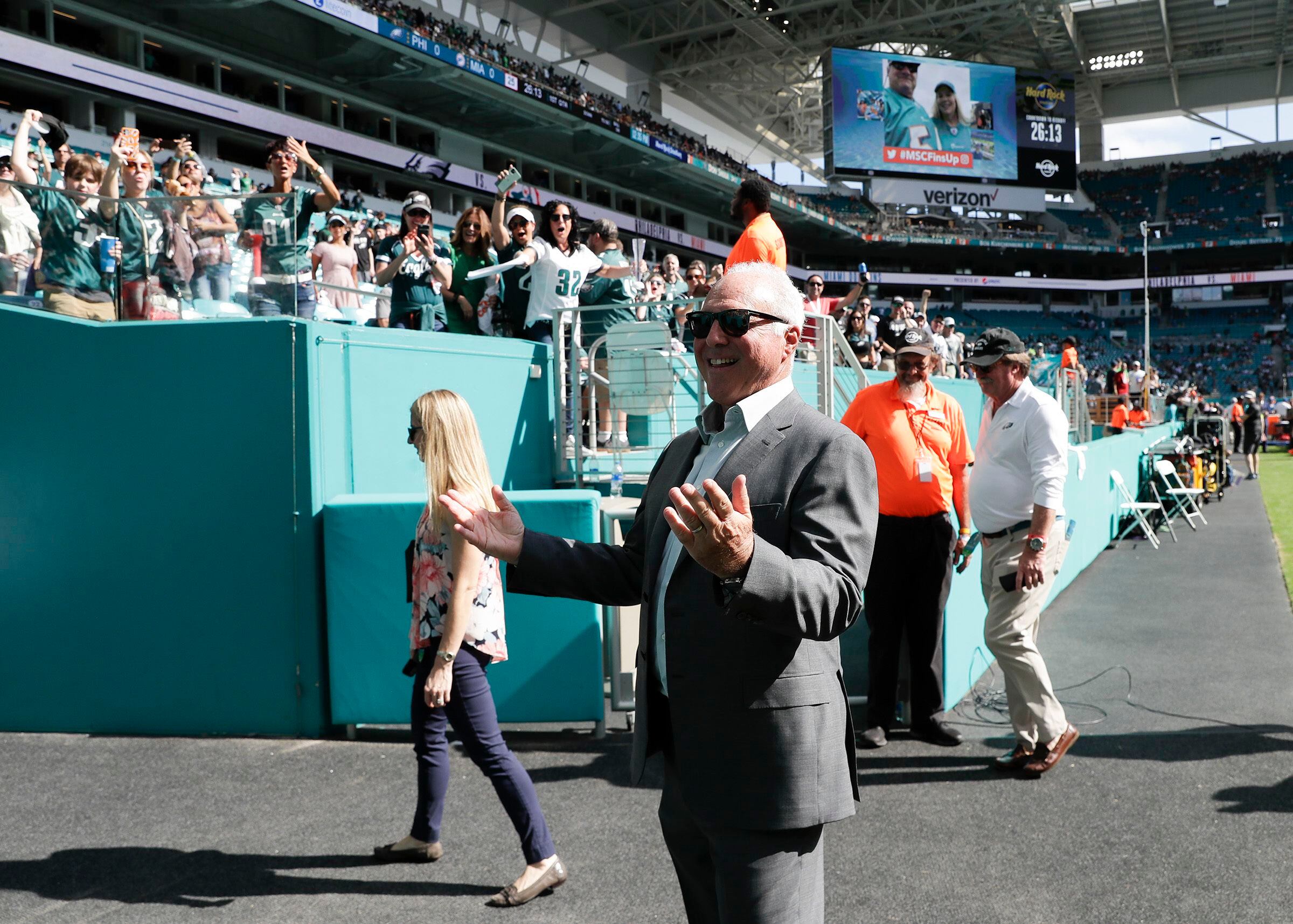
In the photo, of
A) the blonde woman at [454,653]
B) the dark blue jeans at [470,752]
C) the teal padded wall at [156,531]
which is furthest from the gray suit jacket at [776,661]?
the teal padded wall at [156,531]

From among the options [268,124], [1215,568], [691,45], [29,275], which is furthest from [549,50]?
[29,275]

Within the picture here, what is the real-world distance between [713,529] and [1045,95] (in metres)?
42.4

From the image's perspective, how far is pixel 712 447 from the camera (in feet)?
7.21

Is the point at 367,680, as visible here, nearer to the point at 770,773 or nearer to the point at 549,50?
the point at 770,773

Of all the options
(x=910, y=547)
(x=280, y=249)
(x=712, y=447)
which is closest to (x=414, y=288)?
(x=280, y=249)

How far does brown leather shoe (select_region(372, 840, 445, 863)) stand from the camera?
150 inches

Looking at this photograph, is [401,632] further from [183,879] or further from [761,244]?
[761,244]

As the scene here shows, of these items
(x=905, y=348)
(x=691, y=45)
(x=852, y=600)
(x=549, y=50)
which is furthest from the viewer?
(x=691, y=45)

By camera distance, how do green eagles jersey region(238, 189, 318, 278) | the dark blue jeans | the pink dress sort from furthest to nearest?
the pink dress < green eagles jersey region(238, 189, 318, 278) < the dark blue jeans

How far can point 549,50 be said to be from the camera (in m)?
38.3

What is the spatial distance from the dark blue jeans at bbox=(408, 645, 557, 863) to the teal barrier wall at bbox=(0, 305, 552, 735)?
6.34 ft

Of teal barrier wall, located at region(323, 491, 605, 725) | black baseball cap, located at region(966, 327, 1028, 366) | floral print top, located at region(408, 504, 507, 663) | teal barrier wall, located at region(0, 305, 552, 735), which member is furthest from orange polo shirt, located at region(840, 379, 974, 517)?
teal barrier wall, located at region(0, 305, 552, 735)

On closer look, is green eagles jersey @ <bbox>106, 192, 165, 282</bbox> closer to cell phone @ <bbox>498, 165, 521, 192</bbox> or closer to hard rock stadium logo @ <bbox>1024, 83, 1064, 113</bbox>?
cell phone @ <bbox>498, 165, 521, 192</bbox>

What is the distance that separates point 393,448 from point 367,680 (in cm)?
152
